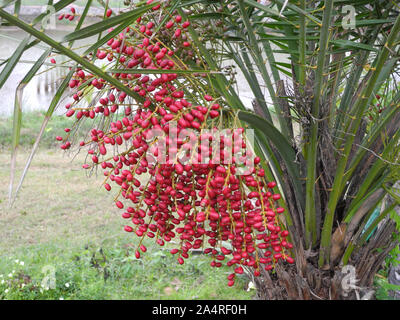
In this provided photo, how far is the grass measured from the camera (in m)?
2.00

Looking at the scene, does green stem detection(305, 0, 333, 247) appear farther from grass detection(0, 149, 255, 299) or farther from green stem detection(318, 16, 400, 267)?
grass detection(0, 149, 255, 299)

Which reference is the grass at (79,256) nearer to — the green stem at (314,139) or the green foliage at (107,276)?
the green foliage at (107,276)

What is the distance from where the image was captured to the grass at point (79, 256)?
6.55ft

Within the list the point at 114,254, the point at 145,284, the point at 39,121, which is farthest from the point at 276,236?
the point at 39,121

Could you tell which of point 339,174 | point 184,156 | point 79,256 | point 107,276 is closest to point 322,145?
point 339,174

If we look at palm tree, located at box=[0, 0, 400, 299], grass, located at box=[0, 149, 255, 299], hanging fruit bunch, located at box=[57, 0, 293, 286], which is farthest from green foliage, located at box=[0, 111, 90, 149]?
hanging fruit bunch, located at box=[57, 0, 293, 286]

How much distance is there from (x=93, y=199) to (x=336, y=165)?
2175 millimetres

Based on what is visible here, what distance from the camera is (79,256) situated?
2.25m

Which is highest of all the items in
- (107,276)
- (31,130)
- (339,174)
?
(339,174)

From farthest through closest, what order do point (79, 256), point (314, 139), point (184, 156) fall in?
point (79, 256) → point (314, 139) → point (184, 156)

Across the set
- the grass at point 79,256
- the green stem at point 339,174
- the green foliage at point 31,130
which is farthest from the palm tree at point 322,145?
the green foliage at point 31,130

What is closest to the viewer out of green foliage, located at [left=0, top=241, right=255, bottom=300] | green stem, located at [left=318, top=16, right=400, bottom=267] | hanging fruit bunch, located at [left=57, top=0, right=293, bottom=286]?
hanging fruit bunch, located at [left=57, top=0, right=293, bottom=286]

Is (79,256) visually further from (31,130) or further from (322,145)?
(322,145)
